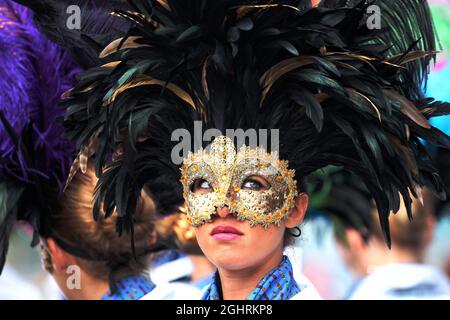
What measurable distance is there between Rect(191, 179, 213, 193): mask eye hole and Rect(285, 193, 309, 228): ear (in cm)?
36

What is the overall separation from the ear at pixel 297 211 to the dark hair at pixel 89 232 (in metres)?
1.40

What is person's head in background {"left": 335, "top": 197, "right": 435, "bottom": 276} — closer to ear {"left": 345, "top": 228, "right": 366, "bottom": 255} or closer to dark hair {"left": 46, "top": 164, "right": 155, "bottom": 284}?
ear {"left": 345, "top": 228, "right": 366, "bottom": 255}

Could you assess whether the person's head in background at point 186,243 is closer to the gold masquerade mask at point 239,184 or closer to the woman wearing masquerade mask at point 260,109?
the woman wearing masquerade mask at point 260,109

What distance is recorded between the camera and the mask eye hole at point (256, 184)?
12.0 feet

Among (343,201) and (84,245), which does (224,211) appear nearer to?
(84,245)

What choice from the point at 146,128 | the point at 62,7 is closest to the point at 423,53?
the point at 146,128

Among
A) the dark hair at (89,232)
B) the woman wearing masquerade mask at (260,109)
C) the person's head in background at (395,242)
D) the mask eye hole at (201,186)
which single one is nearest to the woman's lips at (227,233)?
the woman wearing masquerade mask at (260,109)

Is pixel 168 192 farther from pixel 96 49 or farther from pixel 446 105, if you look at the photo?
pixel 446 105

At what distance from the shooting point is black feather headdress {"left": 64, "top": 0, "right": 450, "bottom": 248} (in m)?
3.57

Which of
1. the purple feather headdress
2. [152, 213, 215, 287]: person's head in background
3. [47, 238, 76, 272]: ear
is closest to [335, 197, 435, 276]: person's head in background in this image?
[152, 213, 215, 287]: person's head in background

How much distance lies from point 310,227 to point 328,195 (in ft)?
0.79

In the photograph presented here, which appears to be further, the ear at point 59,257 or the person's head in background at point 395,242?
the person's head in background at point 395,242

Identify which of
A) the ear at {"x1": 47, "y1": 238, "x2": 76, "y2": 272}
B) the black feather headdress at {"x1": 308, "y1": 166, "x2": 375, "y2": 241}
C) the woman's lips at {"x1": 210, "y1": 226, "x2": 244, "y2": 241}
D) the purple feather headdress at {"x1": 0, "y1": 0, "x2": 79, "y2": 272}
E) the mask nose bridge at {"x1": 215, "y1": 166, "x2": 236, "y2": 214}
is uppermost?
the purple feather headdress at {"x1": 0, "y1": 0, "x2": 79, "y2": 272}

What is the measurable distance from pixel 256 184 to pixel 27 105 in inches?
66.2
